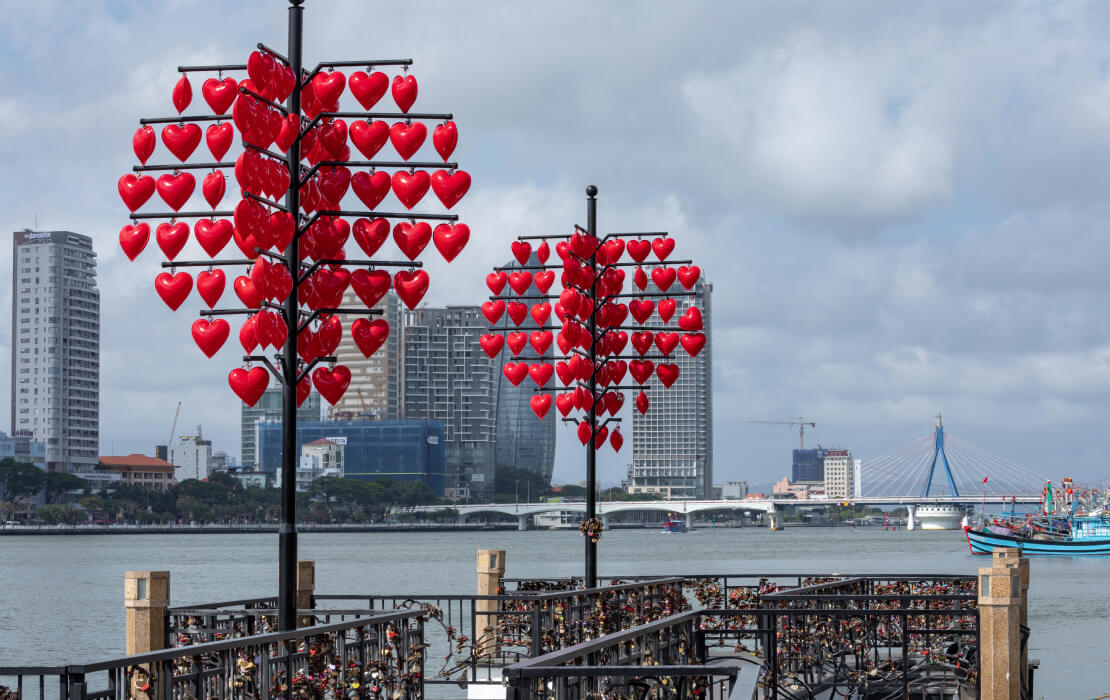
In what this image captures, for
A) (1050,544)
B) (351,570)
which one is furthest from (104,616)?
(1050,544)

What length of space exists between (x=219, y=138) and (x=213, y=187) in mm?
532

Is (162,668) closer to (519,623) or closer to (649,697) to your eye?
(649,697)

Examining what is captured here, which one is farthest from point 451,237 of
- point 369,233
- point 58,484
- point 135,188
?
point 58,484

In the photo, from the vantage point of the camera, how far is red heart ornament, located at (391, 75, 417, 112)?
1337cm

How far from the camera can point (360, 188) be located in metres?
13.0

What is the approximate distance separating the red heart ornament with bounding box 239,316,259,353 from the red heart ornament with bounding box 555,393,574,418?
9761 mm

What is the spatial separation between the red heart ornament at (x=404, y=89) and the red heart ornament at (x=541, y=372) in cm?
884

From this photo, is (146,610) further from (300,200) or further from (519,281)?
(519,281)

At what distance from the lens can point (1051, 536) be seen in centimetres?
9969

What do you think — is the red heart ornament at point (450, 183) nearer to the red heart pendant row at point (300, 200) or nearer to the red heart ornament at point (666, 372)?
the red heart pendant row at point (300, 200)

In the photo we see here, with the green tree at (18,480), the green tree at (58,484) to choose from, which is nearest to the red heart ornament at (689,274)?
the green tree at (18,480)

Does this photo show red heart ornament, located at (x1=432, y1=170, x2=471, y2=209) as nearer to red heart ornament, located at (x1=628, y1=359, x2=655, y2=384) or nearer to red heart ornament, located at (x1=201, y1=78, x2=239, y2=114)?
red heart ornament, located at (x1=201, y1=78, x2=239, y2=114)

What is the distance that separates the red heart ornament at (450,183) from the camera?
43.4 ft

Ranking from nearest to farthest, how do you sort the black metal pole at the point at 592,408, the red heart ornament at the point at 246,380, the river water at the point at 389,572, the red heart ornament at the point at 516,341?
the red heart ornament at the point at 246,380 → the black metal pole at the point at 592,408 → the red heart ornament at the point at 516,341 → the river water at the point at 389,572
